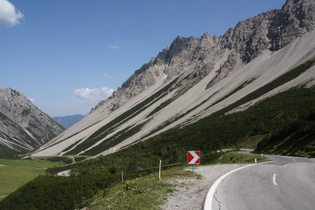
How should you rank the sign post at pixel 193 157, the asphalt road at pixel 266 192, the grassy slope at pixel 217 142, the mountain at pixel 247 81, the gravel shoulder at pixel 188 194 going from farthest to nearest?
1. the mountain at pixel 247 81
2. the grassy slope at pixel 217 142
3. the sign post at pixel 193 157
4. the gravel shoulder at pixel 188 194
5. the asphalt road at pixel 266 192

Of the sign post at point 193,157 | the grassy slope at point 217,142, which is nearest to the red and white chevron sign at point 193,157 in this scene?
the sign post at point 193,157

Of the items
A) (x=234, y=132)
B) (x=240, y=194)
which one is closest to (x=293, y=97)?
(x=234, y=132)

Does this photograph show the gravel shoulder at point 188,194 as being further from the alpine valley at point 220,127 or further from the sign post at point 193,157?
the alpine valley at point 220,127

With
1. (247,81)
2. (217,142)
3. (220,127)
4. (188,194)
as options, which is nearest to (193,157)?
(188,194)

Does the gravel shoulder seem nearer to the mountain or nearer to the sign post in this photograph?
the sign post

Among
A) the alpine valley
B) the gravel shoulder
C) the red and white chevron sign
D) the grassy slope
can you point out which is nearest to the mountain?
the alpine valley

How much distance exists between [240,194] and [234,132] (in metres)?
67.4

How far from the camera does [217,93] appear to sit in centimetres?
14475

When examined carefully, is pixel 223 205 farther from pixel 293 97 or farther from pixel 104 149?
pixel 104 149

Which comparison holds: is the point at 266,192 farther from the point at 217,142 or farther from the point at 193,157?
the point at 217,142

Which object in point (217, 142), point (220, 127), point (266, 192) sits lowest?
point (266, 192)

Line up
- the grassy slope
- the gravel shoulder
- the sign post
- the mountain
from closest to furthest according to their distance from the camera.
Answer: the gravel shoulder → the sign post → the grassy slope → the mountain

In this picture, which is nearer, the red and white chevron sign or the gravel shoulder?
the gravel shoulder

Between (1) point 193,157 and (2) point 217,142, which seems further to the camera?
(2) point 217,142
